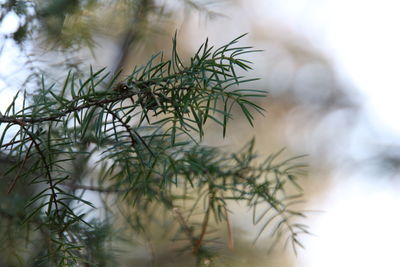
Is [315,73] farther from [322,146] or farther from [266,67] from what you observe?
[322,146]

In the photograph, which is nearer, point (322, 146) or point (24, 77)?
point (24, 77)

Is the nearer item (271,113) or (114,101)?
(114,101)

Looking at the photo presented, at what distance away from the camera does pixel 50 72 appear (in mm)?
315

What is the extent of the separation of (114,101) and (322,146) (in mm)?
942

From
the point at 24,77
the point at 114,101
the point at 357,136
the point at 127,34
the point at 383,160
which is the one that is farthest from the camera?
the point at 357,136

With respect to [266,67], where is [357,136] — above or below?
below

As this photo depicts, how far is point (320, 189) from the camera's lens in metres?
1.06

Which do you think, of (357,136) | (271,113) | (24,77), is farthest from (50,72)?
(271,113)

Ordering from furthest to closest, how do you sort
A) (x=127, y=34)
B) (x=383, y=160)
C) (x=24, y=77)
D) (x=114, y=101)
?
(x=383, y=160), (x=127, y=34), (x=24, y=77), (x=114, y=101)

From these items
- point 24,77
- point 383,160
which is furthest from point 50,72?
point 383,160

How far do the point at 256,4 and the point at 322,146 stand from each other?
398 mm

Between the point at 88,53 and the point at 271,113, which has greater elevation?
the point at 271,113

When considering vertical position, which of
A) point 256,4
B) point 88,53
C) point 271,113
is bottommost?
point 88,53

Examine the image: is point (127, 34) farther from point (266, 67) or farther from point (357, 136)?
point (266, 67)
